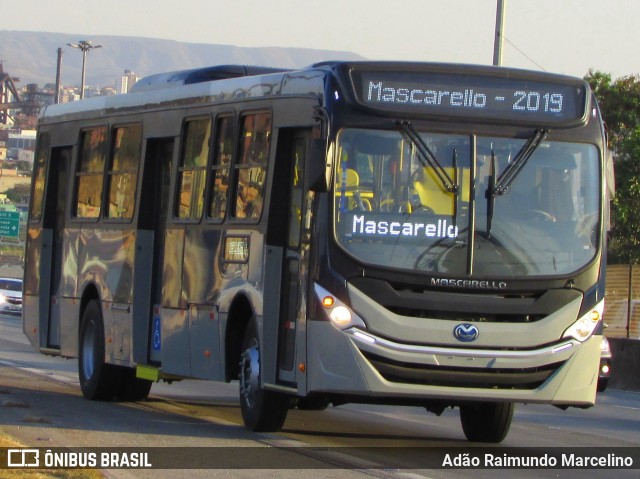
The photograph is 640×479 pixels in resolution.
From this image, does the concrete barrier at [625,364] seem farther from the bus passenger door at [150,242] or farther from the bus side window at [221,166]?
the bus side window at [221,166]

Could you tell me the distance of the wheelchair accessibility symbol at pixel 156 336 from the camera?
1490 cm

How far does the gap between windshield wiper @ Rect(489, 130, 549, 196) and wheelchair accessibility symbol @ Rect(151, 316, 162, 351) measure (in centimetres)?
456

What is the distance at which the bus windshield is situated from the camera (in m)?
11.5

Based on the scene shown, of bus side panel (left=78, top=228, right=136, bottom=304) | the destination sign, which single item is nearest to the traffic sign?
bus side panel (left=78, top=228, right=136, bottom=304)

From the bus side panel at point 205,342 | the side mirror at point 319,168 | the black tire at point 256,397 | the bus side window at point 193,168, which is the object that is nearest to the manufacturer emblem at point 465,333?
the side mirror at point 319,168

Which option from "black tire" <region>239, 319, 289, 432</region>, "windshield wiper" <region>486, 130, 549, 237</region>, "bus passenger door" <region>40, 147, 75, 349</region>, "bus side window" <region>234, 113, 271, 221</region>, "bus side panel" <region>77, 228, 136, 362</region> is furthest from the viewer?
"bus passenger door" <region>40, 147, 75, 349</region>

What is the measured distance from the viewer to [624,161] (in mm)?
37000

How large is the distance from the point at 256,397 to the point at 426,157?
104 inches

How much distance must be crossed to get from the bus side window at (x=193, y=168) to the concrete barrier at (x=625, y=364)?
1249 centimetres

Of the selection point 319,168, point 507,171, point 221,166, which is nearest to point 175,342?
point 221,166

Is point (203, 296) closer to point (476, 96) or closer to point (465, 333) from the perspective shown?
point (465, 333)

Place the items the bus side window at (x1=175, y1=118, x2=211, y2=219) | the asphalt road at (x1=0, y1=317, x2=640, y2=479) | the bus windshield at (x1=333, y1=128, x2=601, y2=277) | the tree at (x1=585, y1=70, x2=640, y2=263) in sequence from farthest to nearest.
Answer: the tree at (x1=585, y1=70, x2=640, y2=263)
the bus side window at (x1=175, y1=118, x2=211, y2=219)
the bus windshield at (x1=333, y1=128, x2=601, y2=277)
the asphalt road at (x1=0, y1=317, x2=640, y2=479)

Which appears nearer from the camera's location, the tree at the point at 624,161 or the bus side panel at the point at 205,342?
the bus side panel at the point at 205,342

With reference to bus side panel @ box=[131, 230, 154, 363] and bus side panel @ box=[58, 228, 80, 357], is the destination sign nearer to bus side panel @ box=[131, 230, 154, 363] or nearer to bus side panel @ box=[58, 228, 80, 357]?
bus side panel @ box=[131, 230, 154, 363]
